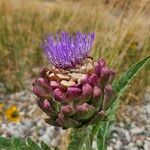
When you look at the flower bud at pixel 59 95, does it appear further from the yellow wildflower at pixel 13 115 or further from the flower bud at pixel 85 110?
the yellow wildflower at pixel 13 115

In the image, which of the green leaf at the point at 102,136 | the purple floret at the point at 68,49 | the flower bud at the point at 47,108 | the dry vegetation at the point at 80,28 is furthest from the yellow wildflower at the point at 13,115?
the flower bud at the point at 47,108

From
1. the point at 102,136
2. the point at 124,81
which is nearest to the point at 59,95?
the point at 124,81

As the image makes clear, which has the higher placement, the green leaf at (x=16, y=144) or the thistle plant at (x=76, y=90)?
the thistle plant at (x=76, y=90)

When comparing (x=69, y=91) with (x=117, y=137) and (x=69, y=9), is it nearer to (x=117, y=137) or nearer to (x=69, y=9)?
(x=117, y=137)

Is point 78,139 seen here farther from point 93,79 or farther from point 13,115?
point 13,115

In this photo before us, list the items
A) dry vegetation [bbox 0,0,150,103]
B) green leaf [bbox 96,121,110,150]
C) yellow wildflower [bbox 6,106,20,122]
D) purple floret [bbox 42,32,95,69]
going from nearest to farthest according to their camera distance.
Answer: purple floret [bbox 42,32,95,69] < green leaf [bbox 96,121,110,150] < yellow wildflower [bbox 6,106,20,122] < dry vegetation [bbox 0,0,150,103]

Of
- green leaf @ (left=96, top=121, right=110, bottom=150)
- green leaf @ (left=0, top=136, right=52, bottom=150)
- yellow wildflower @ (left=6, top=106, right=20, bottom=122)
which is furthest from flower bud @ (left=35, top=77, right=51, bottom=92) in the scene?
yellow wildflower @ (left=6, top=106, right=20, bottom=122)

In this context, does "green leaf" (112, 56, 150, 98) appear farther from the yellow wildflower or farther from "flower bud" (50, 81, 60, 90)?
the yellow wildflower

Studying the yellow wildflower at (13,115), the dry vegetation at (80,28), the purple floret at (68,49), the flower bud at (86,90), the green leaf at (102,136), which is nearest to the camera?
the flower bud at (86,90)
